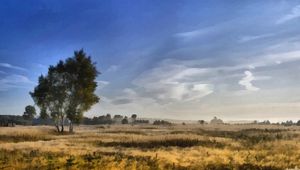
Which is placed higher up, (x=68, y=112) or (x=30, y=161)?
(x=68, y=112)

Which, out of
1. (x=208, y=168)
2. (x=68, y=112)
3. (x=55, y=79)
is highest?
(x=55, y=79)

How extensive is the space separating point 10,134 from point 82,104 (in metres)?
21.1

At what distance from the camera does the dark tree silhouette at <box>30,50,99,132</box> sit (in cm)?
8031

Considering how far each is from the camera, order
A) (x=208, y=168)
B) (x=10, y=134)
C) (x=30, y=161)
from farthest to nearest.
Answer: (x=10, y=134) → (x=208, y=168) → (x=30, y=161)

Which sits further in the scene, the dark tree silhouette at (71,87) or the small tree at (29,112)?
the small tree at (29,112)

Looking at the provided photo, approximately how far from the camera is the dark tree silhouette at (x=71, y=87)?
80312 millimetres

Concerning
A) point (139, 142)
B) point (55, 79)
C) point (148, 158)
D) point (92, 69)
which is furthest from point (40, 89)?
point (148, 158)

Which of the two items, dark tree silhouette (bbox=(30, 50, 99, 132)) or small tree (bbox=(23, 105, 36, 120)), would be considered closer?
dark tree silhouette (bbox=(30, 50, 99, 132))

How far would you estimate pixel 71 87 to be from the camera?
81.2m

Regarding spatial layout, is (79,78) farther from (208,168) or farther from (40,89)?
(208,168)

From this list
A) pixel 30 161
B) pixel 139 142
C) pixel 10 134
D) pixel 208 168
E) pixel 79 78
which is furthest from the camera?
pixel 79 78

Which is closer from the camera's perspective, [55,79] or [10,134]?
[10,134]

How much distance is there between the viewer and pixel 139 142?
44.6 meters

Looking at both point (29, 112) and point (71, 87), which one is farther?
point (29, 112)
